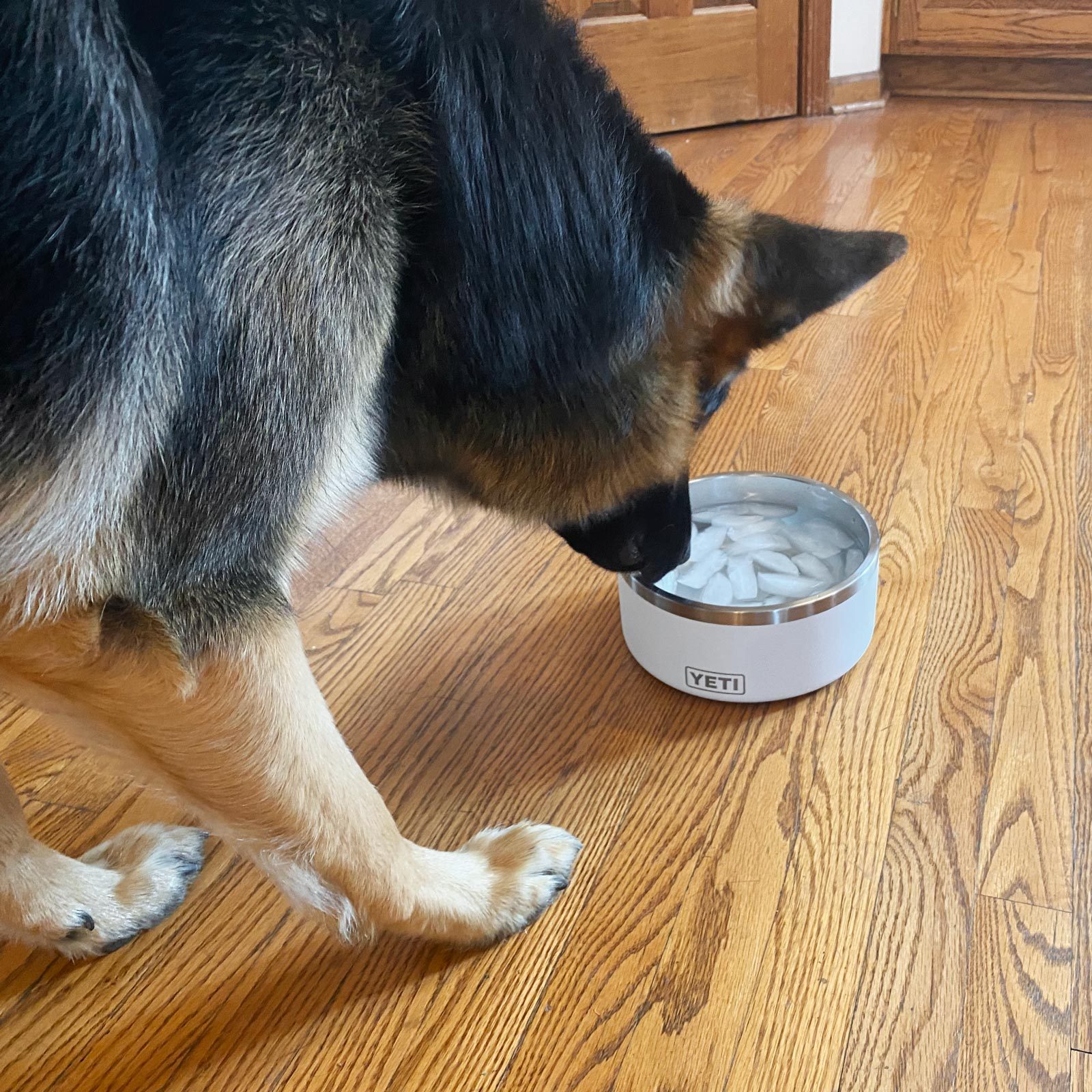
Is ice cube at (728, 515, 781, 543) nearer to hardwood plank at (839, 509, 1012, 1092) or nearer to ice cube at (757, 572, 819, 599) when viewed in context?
ice cube at (757, 572, 819, 599)

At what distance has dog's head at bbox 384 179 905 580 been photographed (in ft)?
2.75

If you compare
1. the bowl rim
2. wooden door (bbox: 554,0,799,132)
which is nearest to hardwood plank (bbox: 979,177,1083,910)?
the bowl rim

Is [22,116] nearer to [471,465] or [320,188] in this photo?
[320,188]

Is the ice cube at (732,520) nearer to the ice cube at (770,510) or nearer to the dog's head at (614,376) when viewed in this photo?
the ice cube at (770,510)

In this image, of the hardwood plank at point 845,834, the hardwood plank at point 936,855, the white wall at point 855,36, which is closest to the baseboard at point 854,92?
the white wall at point 855,36

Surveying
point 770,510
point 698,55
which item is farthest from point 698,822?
point 698,55

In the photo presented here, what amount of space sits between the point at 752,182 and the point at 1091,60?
1.40m

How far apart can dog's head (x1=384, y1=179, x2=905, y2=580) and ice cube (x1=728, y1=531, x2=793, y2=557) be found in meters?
0.36

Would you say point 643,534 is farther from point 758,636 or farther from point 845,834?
point 845,834

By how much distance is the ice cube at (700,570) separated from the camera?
129 centimetres

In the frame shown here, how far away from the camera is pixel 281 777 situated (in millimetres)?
834

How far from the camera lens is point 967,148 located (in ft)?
9.87

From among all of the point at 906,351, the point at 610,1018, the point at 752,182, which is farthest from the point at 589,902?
the point at 752,182

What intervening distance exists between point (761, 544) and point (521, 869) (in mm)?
549
